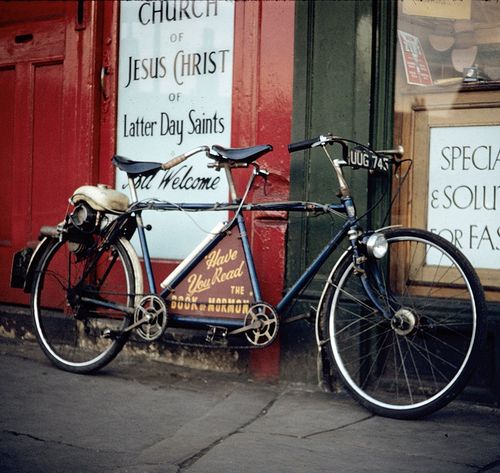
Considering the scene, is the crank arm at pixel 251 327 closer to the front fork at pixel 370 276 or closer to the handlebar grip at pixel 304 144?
the front fork at pixel 370 276

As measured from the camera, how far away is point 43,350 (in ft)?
15.9

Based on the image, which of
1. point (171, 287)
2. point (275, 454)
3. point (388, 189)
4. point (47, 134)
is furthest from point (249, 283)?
point (47, 134)

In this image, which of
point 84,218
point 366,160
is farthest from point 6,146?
point 366,160

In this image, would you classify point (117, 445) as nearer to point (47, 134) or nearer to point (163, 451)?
point (163, 451)

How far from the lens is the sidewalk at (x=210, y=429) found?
322 cm

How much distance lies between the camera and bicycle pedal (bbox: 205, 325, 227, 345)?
4.26 metres

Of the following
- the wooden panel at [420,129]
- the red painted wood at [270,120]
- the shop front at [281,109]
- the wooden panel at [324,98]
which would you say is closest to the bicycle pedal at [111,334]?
the shop front at [281,109]

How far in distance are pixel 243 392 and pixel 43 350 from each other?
4.44 feet

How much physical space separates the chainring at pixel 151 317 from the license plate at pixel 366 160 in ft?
4.42

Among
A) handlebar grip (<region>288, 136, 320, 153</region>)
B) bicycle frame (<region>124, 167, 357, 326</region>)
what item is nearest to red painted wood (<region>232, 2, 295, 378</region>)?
bicycle frame (<region>124, 167, 357, 326</region>)

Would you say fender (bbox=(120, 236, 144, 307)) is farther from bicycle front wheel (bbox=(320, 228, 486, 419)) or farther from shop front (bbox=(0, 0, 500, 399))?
bicycle front wheel (bbox=(320, 228, 486, 419))

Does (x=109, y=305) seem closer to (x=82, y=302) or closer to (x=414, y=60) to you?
(x=82, y=302)

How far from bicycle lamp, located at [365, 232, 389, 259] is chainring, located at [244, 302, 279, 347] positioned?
65cm

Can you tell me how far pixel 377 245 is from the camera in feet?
12.4
